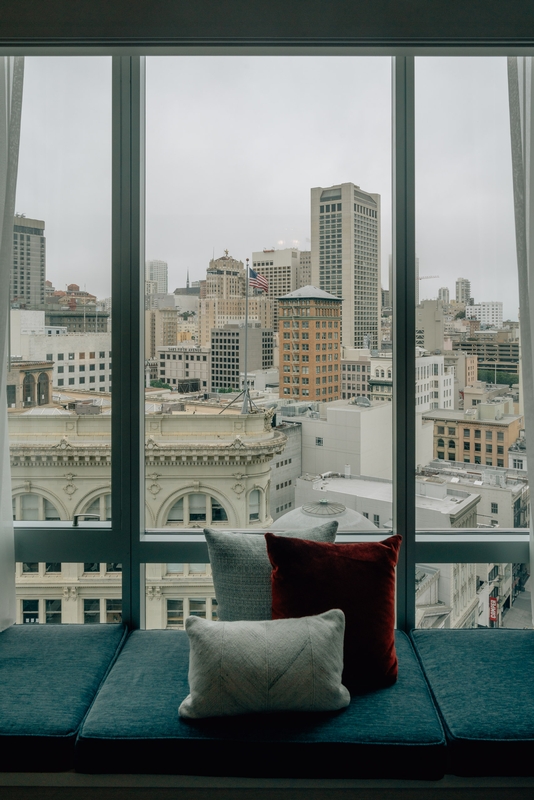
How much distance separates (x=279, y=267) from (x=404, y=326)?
553 millimetres

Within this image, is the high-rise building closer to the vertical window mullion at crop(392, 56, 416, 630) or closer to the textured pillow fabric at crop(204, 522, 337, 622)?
the vertical window mullion at crop(392, 56, 416, 630)

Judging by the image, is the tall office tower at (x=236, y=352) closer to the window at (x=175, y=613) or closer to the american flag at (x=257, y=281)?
the american flag at (x=257, y=281)

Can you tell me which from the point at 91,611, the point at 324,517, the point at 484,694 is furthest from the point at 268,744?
the point at 91,611

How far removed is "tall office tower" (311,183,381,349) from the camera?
7.73 feet

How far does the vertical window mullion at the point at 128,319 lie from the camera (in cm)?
231

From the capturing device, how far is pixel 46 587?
2.44 meters

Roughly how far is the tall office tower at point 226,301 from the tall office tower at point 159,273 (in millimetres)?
160

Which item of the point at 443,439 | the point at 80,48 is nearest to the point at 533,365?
the point at 443,439

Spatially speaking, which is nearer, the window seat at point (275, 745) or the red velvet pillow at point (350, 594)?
the window seat at point (275, 745)
